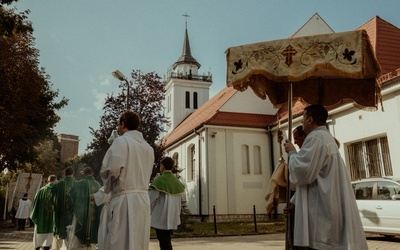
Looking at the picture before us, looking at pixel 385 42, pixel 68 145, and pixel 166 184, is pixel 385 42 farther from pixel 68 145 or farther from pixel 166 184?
pixel 68 145

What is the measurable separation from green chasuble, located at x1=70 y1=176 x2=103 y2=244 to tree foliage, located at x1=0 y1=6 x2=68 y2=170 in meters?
11.1

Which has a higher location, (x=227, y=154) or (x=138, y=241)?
(x=227, y=154)

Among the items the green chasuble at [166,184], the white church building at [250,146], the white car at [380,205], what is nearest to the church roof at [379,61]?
the white church building at [250,146]

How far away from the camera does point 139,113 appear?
68.5ft

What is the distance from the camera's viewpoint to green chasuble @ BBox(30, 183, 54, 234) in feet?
31.9

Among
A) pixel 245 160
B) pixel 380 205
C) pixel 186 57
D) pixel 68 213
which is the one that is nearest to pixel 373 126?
pixel 380 205

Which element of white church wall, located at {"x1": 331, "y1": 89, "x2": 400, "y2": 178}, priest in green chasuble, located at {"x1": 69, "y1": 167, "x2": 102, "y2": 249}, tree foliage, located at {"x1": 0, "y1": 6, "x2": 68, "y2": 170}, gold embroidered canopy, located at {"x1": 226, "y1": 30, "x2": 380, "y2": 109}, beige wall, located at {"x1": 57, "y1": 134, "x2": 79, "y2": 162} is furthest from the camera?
beige wall, located at {"x1": 57, "y1": 134, "x2": 79, "y2": 162}

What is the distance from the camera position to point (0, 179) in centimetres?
3988

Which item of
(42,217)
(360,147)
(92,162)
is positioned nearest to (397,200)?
(360,147)

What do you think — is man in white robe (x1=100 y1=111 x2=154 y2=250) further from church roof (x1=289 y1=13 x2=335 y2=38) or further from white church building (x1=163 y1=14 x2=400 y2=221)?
church roof (x1=289 y1=13 x2=335 y2=38)

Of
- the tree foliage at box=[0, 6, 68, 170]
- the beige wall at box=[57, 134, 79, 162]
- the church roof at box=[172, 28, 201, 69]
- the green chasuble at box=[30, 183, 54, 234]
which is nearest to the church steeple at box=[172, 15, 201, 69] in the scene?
the church roof at box=[172, 28, 201, 69]

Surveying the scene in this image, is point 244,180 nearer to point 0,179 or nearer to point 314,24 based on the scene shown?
point 314,24

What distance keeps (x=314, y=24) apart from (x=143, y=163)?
71.9 ft

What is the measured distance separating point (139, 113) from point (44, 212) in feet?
37.2
